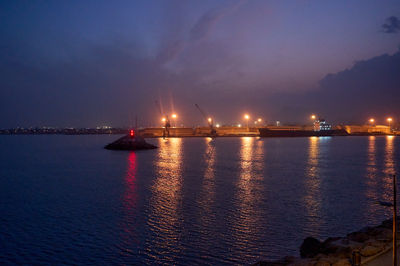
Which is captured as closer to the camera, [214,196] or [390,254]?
[390,254]

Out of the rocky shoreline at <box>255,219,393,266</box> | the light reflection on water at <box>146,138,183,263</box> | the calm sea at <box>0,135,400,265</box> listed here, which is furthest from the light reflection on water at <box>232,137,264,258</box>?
the light reflection on water at <box>146,138,183,263</box>

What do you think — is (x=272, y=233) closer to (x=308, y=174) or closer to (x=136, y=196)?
(x=136, y=196)

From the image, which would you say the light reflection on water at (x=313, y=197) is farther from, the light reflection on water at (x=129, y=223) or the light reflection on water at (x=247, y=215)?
the light reflection on water at (x=129, y=223)

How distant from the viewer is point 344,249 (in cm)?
667

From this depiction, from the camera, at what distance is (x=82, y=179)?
2273 cm

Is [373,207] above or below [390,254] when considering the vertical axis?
below

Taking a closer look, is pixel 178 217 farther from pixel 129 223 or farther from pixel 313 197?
pixel 313 197

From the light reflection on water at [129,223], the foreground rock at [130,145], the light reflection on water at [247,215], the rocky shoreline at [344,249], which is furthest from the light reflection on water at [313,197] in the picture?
the foreground rock at [130,145]

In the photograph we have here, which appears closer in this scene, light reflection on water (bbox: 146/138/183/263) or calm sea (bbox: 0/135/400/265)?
calm sea (bbox: 0/135/400/265)

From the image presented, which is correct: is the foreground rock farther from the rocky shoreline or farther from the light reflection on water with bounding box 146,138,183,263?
the rocky shoreline

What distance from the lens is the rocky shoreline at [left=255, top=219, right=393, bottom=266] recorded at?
6.02 metres

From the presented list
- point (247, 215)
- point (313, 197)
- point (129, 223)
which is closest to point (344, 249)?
point (247, 215)

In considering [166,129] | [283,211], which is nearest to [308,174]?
[283,211]

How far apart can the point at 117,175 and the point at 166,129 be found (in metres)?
95.6
